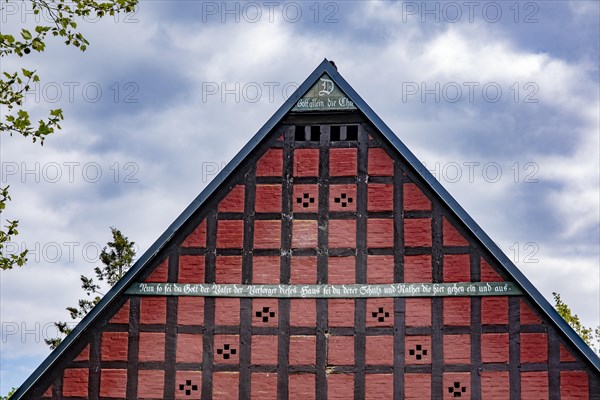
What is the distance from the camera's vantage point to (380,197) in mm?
17484

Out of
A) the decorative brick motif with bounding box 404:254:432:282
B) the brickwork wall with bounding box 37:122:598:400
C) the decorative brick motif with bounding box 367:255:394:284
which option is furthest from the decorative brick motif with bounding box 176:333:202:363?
the decorative brick motif with bounding box 404:254:432:282

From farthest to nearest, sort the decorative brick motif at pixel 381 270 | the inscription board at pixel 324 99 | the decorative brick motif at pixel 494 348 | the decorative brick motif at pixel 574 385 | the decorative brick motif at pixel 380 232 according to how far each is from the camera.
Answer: the inscription board at pixel 324 99
the decorative brick motif at pixel 380 232
the decorative brick motif at pixel 381 270
the decorative brick motif at pixel 494 348
the decorative brick motif at pixel 574 385

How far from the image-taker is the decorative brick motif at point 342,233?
679 inches

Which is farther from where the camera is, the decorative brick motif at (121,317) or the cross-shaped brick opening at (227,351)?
the decorative brick motif at (121,317)

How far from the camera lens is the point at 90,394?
1686 centimetres

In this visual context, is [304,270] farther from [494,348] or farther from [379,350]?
[494,348]

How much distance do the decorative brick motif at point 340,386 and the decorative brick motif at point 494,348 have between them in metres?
2.35

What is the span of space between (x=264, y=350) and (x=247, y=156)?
146 inches

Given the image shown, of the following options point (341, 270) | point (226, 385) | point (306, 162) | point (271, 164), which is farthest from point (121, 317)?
point (306, 162)

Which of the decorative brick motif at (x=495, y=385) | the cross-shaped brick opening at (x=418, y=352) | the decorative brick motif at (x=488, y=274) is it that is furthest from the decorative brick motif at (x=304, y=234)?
the decorative brick motif at (x=495, y=385)

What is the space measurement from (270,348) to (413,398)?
8.73 ft

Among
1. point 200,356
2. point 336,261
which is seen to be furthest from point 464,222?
point 200,356

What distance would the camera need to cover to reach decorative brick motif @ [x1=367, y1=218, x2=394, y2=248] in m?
17.2

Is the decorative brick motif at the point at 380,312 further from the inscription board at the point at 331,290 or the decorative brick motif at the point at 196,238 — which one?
the decorative brick motif at the point at 196,238
